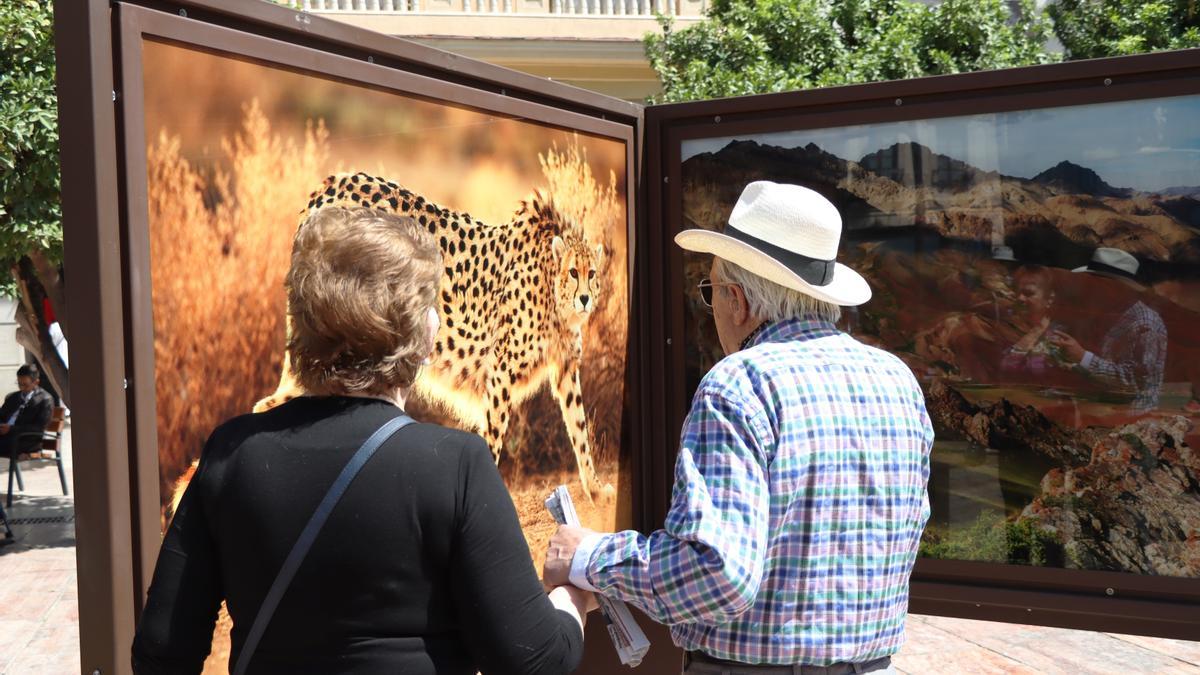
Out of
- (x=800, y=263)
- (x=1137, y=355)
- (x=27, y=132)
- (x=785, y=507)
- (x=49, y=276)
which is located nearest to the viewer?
(x=785, y=507)

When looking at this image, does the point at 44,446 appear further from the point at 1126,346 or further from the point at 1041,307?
the point at 1126,346

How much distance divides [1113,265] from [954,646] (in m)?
3.04

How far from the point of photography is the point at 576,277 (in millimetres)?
4145

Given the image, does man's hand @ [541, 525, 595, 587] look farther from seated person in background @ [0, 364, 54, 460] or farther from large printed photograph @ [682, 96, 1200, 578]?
seated person in background @ [0, 364, 54, 460]

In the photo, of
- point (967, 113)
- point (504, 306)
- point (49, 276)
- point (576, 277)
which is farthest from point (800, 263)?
point (49, 276)

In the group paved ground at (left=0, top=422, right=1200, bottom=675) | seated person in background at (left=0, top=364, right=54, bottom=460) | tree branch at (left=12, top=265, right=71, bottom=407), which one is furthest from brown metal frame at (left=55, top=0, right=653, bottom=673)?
seated person in background at (left=0, top=364, right=54, bottom=460)

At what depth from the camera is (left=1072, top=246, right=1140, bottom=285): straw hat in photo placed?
3.91 metres

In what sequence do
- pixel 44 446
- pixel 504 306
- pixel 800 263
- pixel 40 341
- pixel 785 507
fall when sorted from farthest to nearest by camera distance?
pixel 44 446, pixel 40 341, pixel 504 306, pixel 800 263, pixel 785 507

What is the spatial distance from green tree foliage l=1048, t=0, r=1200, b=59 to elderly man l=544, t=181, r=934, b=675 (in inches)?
378

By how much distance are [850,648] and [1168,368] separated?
85.8 inches

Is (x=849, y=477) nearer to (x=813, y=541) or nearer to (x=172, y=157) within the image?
(x=813, y=541)

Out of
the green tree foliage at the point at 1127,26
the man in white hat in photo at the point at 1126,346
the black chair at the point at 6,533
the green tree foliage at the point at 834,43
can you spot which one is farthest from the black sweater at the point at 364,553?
the green tree foliage at the point at 1127,26

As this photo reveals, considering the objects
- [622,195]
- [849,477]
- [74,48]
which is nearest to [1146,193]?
[622,195]

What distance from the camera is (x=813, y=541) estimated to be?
228 centimetres
